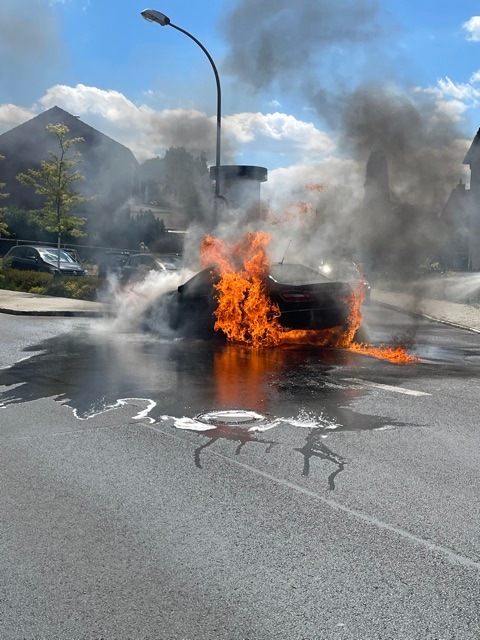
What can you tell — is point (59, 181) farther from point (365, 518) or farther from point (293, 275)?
point (365, 518)

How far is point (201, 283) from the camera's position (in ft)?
41.1

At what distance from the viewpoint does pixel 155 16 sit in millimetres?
18438

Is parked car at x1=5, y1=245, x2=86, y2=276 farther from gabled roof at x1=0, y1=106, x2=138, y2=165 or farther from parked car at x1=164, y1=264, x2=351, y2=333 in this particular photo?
gabled roof at x1=0, y1=106, x2=138, y2=165

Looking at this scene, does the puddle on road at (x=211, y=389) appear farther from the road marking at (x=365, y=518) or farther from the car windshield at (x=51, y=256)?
the car windshield at (x=51, y=256)

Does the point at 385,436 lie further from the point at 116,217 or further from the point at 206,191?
the point at 116,217

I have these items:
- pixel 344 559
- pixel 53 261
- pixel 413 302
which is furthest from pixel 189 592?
pixel 53 261

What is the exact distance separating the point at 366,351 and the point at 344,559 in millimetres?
7917

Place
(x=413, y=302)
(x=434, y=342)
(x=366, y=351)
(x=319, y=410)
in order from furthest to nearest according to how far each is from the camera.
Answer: (x=413, y=302)
(x=434, y=342)
(x=366, y=351)
(x=319, y=410)

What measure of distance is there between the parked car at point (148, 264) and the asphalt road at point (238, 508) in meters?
11.2

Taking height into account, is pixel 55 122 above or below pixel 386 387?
above

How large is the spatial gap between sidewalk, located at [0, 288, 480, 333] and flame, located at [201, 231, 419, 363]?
4.72 m

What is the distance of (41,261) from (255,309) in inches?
719

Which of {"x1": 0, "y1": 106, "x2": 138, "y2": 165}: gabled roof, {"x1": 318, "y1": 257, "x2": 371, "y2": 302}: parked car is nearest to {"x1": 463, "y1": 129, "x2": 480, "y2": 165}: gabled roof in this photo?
{"x1": 318, "y1": 257, "x2": 371, "y2": 302}: parked car

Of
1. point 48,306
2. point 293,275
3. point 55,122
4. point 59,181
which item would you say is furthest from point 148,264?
point 55,122
